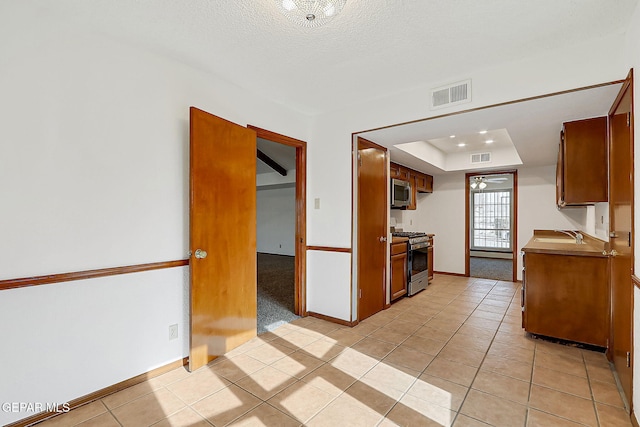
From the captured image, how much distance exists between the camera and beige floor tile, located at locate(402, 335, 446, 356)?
2676mm

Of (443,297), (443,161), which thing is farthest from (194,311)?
(443,161)

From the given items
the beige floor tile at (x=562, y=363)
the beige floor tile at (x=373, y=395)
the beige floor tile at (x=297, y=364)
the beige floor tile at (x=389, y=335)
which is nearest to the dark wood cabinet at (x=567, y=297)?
the beige floor tile at (x=562, y=363)

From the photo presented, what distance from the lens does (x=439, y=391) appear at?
2043 millimetres

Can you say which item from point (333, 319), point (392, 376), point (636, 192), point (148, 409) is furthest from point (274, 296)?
point (636, 192)

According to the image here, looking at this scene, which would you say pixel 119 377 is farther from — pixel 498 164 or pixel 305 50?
pixel 498 164

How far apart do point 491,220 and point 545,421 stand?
820cm

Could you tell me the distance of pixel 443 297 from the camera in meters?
4.42

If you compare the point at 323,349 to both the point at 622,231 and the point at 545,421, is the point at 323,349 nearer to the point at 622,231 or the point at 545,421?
the point at 545,421

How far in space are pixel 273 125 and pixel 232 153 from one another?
Answer: 770 millimetres

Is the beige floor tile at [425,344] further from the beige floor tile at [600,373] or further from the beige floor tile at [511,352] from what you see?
the beige floor tile at [600,373]

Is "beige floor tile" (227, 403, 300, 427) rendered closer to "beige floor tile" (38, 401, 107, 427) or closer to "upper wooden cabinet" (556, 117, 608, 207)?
"beige floor tile" (38, 401, 107, 427)

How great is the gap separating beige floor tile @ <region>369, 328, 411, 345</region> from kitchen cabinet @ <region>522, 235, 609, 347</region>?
3.92ft

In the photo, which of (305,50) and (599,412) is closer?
(599,412)

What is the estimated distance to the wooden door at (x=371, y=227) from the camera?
3463 millimetres
